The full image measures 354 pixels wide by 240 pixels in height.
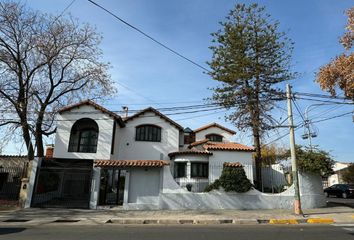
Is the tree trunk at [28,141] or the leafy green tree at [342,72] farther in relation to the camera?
the tree trunk at [28,141]

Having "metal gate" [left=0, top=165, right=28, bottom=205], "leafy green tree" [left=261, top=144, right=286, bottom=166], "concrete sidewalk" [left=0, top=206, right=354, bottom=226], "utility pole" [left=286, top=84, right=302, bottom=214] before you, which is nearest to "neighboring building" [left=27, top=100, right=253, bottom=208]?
"metal gate" [left=0, top=165, right=28, bottom=205]

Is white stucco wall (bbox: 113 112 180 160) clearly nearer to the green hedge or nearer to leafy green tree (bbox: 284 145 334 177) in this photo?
the green hedge

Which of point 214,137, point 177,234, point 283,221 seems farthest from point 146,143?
point 177,234

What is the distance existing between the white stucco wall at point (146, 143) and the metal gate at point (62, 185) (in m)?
3.55

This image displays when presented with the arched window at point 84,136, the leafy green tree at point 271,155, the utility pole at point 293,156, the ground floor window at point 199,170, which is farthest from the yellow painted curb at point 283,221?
the leafy green tree at point 271,155

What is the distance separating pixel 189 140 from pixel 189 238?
22338 millimetres

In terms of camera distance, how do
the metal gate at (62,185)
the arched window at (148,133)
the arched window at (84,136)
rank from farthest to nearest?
the arched window at (148,133) < the arched window at (84,136) < the metal gate at (62,185)

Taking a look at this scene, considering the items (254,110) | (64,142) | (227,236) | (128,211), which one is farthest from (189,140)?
(227,236)

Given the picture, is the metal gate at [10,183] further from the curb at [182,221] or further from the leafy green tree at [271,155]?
the leafy green tree at [271,155]


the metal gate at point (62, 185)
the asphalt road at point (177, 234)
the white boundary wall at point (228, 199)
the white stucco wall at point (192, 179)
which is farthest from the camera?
the white stucco wall at point (192, 179)

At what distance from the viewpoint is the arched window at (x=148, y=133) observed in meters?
26.2

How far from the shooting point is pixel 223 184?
1805 centimetres

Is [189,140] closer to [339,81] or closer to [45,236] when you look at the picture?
[339,81]

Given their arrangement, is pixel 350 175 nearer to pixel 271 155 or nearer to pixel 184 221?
pixel 271 155
